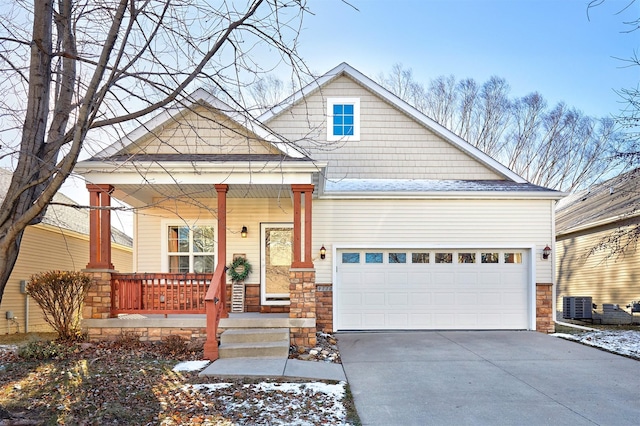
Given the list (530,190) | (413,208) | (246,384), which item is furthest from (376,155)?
(246,384)

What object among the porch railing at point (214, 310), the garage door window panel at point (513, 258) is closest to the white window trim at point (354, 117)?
the garage door window panel at point (513, 258)

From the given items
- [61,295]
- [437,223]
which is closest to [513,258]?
[437,223]

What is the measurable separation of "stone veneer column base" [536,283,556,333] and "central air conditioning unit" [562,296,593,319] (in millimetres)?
3568

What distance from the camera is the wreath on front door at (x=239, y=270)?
10.9 m

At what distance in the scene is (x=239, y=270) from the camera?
35.8 ft

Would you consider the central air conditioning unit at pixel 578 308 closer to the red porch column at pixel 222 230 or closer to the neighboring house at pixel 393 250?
the neighboring house at pixel 393 250

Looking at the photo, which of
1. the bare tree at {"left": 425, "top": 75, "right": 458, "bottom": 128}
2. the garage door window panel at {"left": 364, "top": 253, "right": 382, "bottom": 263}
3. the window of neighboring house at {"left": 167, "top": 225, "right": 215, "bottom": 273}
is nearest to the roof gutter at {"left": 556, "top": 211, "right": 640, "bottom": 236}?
the garage door window panel at {"left": 364, "top": 253, "right": 382, "bottom": 263}

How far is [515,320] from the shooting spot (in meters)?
10.9

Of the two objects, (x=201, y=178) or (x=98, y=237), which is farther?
(x=201, y=178)

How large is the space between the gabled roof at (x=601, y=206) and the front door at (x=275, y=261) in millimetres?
8353

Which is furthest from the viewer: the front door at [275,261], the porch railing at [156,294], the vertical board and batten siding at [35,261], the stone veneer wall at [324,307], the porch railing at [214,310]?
the vertical board and batten siding at [35,261]

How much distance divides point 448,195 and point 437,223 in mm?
676

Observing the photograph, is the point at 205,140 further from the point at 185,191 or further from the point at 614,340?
the point at 614,340

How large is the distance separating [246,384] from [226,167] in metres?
3.83
